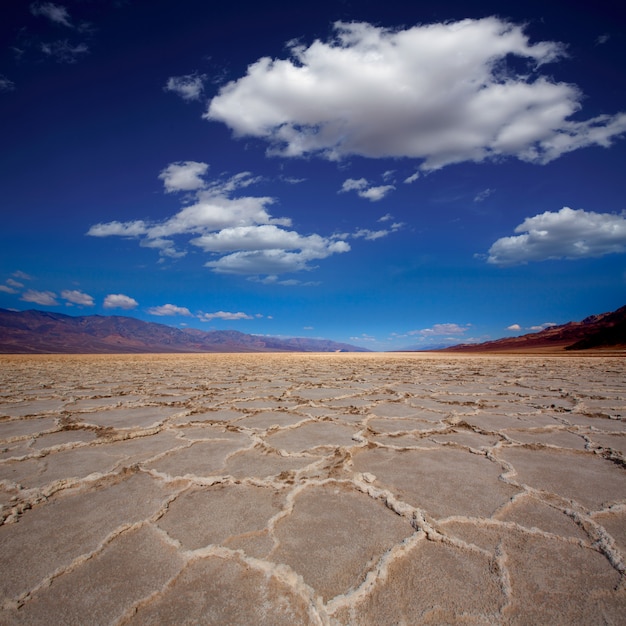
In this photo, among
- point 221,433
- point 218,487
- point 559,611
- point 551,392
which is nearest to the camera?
point 559,611

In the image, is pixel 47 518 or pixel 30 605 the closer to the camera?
pixel 30 605

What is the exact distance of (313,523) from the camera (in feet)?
4.24

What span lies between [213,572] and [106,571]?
0.34 m

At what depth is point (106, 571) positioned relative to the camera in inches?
40.6

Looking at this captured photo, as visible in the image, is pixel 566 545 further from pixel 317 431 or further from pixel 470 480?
pixel 317 431

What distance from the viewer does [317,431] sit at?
2.60 metres

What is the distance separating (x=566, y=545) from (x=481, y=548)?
31cm

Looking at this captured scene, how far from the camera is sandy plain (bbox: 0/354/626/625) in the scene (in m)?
0.90

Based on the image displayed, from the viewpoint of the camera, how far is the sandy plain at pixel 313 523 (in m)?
0.90

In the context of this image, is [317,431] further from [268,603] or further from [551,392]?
[551,392]

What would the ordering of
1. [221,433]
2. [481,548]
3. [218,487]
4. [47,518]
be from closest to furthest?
[481,548], [47,518], [218,487], [221,433]

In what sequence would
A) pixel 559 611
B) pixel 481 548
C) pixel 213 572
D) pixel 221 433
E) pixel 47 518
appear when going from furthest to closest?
pixel 221 433 → pixel 47 518 → pixel 481 548 → pixel 213 572 → pixel 559 611

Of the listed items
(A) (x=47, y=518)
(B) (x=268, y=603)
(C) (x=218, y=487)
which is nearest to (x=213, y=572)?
(B) (x=268, y=603)

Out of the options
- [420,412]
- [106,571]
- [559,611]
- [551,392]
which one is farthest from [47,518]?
[551,392]
